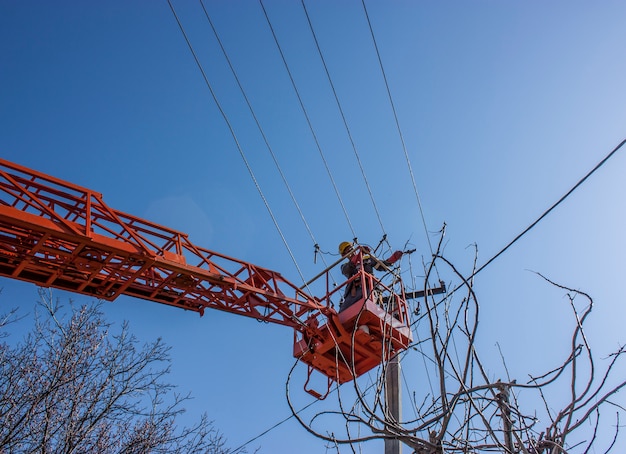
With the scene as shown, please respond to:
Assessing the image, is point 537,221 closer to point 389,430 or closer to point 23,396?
point 389,430

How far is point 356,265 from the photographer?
12492 mm

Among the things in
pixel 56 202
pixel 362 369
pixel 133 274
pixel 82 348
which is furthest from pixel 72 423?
pixel 362 369

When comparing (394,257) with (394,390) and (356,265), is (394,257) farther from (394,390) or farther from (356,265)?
(394,390)

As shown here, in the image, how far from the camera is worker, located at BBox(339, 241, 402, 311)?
472 inches

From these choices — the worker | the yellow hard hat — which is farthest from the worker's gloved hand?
the yellow hard hat

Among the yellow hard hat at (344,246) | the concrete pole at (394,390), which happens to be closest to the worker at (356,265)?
the yellow hard hat at (344,246)

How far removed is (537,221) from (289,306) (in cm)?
721

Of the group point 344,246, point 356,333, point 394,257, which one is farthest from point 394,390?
point 344,246

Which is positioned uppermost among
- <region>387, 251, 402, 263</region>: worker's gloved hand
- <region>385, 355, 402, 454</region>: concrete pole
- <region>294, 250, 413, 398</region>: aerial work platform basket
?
<region>387, 251, 402, 263</region>: worker's gloved hand

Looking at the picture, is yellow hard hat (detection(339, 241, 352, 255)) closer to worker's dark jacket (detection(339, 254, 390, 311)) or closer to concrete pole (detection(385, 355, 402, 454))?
worker's dark jacket (detection(339, 254, 390, 311))

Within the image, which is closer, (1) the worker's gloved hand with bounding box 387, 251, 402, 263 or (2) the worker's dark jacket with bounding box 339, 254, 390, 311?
(2) the worker's dark jacket with bounding box 339, 254, 390, 311

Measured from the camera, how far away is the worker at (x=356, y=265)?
1200 centimetres

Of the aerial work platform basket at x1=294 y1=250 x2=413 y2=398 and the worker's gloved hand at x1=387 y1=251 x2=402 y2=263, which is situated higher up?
the worker's gloved hand at x1=387 y1=251 x2=402 y2=263

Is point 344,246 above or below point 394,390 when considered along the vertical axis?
above
